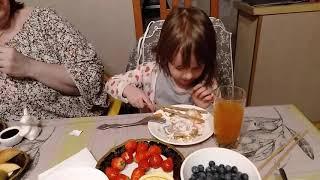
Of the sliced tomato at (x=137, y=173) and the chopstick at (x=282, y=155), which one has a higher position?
the sliced tomato at (x=137, y=173)

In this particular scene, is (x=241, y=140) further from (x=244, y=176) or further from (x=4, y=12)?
(x=4, y=12)

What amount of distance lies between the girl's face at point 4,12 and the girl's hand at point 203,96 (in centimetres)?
82

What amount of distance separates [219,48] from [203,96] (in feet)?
1.42

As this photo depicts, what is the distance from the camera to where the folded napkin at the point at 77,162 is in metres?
0.85

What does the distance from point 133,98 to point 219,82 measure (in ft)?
1.65

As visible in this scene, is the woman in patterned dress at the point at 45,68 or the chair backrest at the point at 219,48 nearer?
the woman in patterned dress at the point at 45,68

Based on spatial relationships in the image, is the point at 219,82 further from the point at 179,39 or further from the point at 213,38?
the point at 179,39

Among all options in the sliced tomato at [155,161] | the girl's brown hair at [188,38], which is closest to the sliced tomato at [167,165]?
the sliced tomato at [155,161]

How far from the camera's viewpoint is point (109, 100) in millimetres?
1474

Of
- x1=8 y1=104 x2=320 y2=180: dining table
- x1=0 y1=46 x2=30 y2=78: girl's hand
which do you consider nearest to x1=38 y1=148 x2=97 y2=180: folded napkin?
x1=8 y1=104 x2=320 y2=180: dining table

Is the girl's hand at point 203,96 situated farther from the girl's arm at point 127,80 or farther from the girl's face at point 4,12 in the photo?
the girl's face at point 4,12

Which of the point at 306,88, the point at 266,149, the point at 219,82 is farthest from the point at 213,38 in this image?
the point at 306,88

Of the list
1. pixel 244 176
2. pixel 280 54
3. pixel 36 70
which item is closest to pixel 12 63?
pixel 36 70

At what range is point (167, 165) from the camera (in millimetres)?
826
